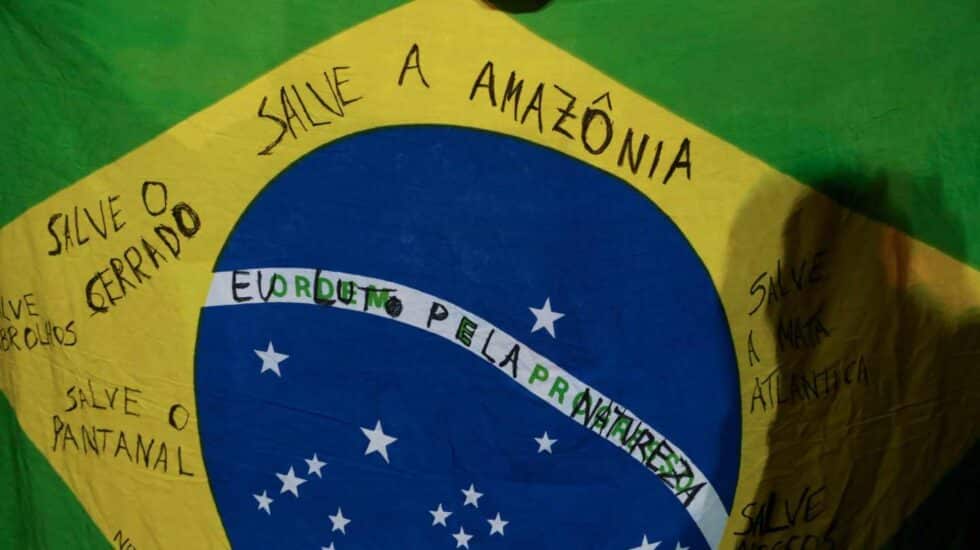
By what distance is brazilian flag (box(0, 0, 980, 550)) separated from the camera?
1502 mm

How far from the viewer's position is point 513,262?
1.57 meters

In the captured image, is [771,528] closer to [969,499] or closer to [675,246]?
[969,499]

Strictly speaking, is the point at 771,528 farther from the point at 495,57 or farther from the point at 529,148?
the point at 495,57

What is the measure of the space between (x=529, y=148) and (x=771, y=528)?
2.12ft


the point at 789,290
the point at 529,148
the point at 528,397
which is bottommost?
the point at 528,397

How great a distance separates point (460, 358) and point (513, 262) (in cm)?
17

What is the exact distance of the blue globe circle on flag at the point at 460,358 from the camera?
1.55m

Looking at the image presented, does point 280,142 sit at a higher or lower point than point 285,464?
higher

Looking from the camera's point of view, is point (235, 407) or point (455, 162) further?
point (235, 407)

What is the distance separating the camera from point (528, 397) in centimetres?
160

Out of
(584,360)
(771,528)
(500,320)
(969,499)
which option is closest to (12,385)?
(500,320)

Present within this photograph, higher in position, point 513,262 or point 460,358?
point 513,262

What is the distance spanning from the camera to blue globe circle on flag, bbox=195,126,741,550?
155 cm

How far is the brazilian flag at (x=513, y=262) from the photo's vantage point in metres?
1.50
